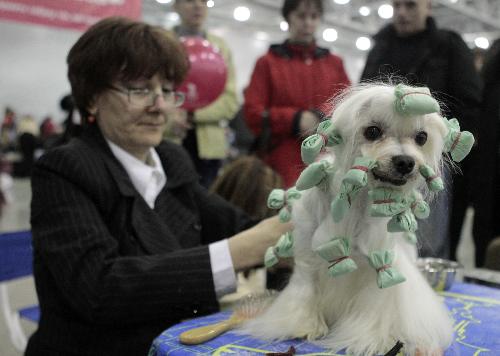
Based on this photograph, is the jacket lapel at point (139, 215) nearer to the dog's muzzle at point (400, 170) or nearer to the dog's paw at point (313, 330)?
the dog's paw at point (313, 330)

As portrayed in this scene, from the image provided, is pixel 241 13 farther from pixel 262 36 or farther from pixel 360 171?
pixel 360 171

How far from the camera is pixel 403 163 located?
756mm

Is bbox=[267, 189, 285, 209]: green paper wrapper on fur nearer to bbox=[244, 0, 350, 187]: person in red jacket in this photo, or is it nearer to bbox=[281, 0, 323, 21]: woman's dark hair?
bbox=[244, 0, 350, 187]: person in red jacket

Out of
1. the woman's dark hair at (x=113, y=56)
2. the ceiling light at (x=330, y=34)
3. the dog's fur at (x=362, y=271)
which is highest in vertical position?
the ceiling light at (x=330, y=34)

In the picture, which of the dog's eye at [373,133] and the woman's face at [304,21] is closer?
the dog's eye at [373,133]

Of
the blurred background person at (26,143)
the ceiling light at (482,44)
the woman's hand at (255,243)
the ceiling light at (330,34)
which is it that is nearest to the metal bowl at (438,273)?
the woman's hand at (255,243)

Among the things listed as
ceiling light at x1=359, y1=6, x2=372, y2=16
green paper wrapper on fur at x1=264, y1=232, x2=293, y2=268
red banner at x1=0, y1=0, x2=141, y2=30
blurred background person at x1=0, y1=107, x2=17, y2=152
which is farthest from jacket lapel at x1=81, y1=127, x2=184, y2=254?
ceiling light at x1=359, y1=6, x2=372, y2=16

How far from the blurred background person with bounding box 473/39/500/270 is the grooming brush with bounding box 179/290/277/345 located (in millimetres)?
1673

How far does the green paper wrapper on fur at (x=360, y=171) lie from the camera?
741 mm

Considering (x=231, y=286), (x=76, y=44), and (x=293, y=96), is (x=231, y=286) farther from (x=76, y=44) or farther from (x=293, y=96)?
(x=293, y=96)

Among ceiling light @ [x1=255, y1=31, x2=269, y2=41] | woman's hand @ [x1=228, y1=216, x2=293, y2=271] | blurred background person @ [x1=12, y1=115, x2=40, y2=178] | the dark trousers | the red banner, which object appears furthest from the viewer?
ceiling light @ [x1=255, y1=31, x2=269, y2=41]

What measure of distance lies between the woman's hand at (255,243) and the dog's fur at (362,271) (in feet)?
0.37

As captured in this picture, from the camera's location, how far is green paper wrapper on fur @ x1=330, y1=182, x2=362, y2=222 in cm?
77

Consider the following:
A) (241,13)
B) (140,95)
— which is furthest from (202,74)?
(241,13)
